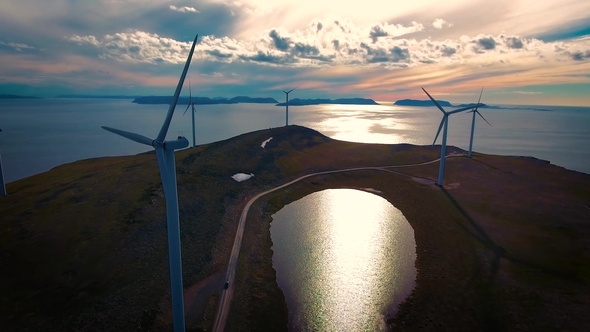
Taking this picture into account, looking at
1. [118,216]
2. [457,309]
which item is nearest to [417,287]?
[457,309]

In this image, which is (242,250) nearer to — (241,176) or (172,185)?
(172,185)

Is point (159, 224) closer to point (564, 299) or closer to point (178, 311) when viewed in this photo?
point (178, 311)

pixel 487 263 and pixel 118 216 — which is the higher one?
pixel 118 216

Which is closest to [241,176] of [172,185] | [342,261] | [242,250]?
[242,250]

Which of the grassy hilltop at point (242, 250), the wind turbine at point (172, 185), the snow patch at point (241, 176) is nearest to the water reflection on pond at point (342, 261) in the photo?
the grassy hilltop at point (242, 250)

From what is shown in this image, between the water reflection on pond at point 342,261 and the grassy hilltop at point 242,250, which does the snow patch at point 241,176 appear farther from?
the water reflection on pond at point 342,261

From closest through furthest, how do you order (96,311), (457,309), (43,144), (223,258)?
(96,311), (457,309), (223,258), (43,144)
